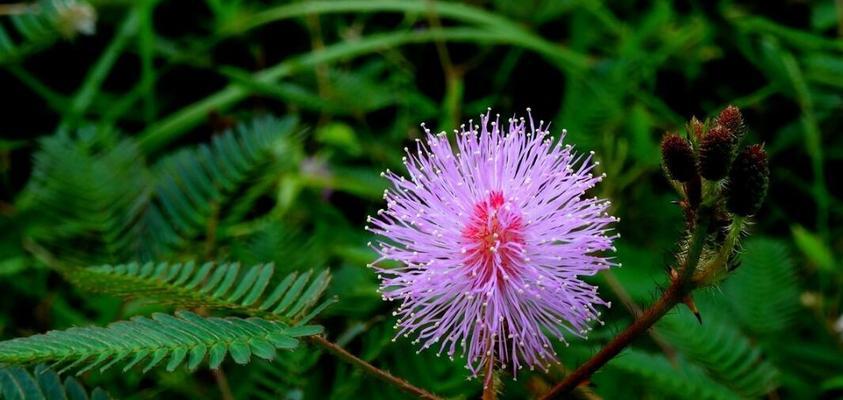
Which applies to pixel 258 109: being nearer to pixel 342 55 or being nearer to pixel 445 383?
pixel 342 55

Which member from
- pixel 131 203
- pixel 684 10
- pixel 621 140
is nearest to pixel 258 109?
pixel 131 203

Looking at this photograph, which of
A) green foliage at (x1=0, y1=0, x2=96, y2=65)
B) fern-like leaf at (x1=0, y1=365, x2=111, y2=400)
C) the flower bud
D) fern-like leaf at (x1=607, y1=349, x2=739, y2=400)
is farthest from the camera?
green foliage at (x1=0, y1=0, x2=96, y2=65)

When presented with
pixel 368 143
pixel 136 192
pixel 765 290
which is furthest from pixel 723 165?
pixel 368 143

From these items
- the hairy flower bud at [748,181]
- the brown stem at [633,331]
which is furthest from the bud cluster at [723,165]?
the brown stem at [633,331]

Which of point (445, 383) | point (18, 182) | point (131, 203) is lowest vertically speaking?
point (445, 383)

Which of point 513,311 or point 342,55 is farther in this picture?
point 342,55

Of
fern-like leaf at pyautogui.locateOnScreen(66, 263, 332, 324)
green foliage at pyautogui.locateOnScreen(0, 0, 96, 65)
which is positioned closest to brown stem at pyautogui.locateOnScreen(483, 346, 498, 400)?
fern-like leaf at pyautogui.locateOnScreen(66, 263, 332, 324)

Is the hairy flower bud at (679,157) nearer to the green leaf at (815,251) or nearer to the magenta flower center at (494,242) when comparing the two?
the magenta flower center at (494,242)

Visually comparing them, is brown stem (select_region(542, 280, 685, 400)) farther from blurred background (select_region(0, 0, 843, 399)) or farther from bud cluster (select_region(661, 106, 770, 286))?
blurred background (select_region(0, 0, 843, 399))
